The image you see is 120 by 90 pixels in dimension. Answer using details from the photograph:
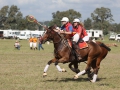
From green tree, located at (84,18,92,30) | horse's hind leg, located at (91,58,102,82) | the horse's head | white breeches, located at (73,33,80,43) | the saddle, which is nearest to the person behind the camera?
the horse's head

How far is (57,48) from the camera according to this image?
13.9m

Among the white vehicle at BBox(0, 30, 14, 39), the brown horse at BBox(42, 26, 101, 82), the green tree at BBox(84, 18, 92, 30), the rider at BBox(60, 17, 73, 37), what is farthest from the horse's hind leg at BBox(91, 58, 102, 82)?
the green tree at BBox(84, 18, 92, 30)

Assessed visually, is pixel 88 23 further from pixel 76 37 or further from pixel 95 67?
pixel 76 37

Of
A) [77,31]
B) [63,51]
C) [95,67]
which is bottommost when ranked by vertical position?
[95,67]

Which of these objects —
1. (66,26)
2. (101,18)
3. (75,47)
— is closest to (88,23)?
(101,18)

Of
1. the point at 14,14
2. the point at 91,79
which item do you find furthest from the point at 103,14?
the point at 91,79

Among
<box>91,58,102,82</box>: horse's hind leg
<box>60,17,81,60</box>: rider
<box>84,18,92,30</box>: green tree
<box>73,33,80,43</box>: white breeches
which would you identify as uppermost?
<box>60,17,81,60</box>: rider

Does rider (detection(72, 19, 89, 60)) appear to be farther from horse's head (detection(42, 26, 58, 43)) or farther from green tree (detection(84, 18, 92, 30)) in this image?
green tree (detection(84, 18, 92, 30))

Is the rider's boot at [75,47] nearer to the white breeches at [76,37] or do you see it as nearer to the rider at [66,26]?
the white breeches at [76,37]

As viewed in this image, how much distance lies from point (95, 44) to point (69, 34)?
1334 mm

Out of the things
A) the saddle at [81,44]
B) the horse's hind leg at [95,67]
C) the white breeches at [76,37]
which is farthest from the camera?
the horse's hind leg at [95,67]

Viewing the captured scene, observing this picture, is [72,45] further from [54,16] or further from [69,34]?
[54,16]

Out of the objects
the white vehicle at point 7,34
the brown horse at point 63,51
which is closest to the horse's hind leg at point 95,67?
the brown horse at point 63,51

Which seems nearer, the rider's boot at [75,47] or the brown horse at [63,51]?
the brown horse at [63,51]
